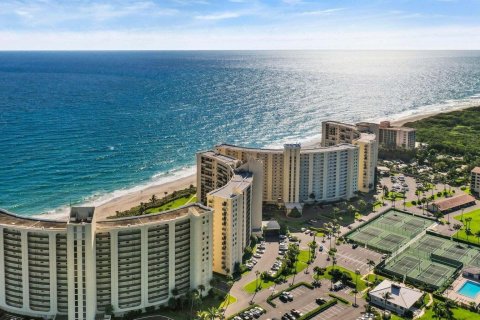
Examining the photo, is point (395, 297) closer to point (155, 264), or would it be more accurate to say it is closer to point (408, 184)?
point (155, 264)

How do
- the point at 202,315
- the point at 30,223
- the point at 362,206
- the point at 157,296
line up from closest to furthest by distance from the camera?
the point at 30,223 → the point at 202,315 → the point at 157,296 → the point at 362,206

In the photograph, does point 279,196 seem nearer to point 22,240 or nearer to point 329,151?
point 329,151

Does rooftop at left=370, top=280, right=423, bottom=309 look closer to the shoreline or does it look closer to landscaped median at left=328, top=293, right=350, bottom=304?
landscaped median at left=328, top=293, right=350, bottom=304

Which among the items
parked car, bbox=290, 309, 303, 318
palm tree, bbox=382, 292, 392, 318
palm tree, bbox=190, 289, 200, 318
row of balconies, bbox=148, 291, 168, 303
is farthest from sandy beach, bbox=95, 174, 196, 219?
palm tree, bbox=382, 292, 392, 318

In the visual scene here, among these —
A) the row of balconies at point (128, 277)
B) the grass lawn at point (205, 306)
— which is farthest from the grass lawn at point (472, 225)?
the row of balconies at point (128, 277)

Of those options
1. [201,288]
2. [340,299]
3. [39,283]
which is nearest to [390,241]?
[340,299]

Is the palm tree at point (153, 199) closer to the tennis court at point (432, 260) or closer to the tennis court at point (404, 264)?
the tennis court at point (432, 260)

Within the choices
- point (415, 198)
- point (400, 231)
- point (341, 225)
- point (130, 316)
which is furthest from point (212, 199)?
point (415, 198)
